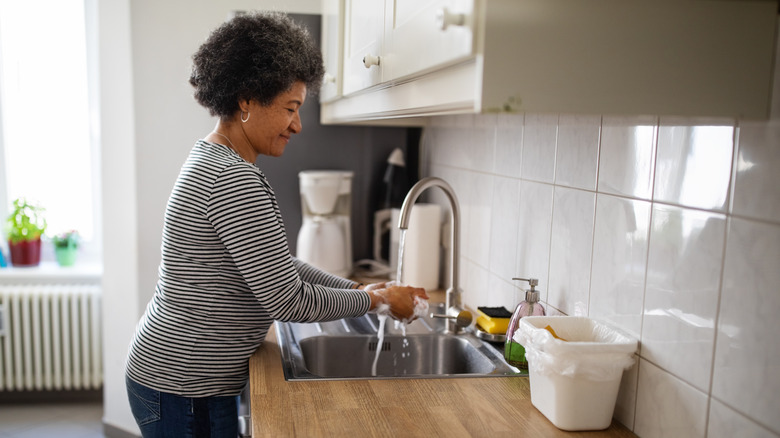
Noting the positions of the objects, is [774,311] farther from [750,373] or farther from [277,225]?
[277,225]

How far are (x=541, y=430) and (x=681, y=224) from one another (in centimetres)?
41

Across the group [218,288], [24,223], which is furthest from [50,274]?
[218,288]

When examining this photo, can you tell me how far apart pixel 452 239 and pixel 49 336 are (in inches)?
93.8

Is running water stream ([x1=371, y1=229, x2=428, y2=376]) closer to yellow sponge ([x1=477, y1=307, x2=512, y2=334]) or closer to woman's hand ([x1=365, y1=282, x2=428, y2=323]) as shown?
woman's hand ([x1=365, y1=282, x2=428, y2=323])

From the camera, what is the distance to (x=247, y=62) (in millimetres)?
1438

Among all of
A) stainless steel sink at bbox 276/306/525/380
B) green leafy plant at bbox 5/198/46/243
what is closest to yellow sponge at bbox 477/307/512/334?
stainless steel sink at bbox 276/306/525/380

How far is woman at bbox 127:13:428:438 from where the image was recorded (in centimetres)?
129

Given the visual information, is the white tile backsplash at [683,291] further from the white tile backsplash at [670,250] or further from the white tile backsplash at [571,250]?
the white tile backsplash at [571,250]

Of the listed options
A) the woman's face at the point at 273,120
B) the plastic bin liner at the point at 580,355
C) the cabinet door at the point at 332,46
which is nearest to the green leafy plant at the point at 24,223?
the cabinet door at the point at 332,46

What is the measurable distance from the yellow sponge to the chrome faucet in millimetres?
49

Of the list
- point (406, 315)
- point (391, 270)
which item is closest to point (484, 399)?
point (406, 315)

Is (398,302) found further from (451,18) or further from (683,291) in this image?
(451,18)

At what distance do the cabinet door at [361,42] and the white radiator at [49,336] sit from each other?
2.09 m

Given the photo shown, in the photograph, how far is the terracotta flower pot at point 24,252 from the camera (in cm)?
331
